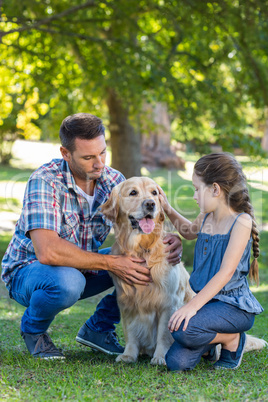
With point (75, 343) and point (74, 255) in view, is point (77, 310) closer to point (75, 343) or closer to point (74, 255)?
point (75, 343)

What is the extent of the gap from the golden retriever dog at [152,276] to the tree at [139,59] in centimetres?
484

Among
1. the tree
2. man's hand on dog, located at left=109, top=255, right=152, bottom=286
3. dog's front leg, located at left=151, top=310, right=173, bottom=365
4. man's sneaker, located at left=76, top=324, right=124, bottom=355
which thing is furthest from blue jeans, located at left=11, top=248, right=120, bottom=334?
the tree

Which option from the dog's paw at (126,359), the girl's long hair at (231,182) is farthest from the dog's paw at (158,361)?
the girl's long hair at (231,182)

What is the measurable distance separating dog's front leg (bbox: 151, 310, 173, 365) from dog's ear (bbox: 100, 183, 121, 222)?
0.83 m

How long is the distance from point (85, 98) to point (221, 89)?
275 centimetres

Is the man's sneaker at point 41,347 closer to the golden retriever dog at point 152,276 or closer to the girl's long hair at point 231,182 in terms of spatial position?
the golden retriever dog at point 152,276

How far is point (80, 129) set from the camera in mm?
3621

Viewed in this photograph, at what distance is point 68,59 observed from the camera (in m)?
11.1

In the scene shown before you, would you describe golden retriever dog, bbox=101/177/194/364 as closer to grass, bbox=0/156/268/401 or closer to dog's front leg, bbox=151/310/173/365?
dog's front leg, bbox=151/310/173/365

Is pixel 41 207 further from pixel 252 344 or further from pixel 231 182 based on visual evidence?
pixel 252 344

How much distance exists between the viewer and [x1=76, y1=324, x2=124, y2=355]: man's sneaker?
373cm

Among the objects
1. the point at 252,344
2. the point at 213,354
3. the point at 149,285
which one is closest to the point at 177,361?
the point at 213,354

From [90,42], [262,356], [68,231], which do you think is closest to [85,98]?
[90,42]

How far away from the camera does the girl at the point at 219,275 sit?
10.1 feet
